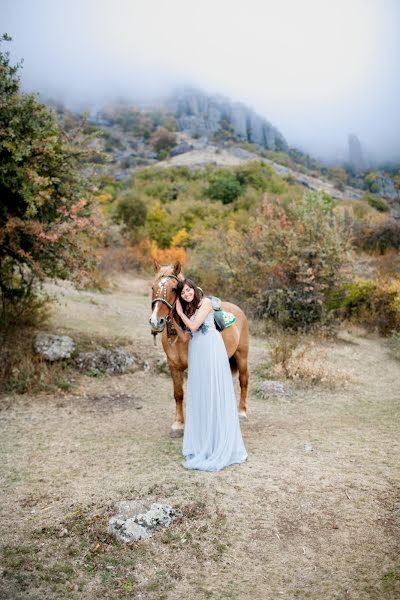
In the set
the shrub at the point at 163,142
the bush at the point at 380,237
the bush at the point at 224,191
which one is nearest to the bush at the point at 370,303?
the bush at the point at 380,237

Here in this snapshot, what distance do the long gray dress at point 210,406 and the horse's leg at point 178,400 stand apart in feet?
2.65

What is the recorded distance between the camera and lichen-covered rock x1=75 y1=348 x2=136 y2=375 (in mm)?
9188

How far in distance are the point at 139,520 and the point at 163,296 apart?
2.22 metres

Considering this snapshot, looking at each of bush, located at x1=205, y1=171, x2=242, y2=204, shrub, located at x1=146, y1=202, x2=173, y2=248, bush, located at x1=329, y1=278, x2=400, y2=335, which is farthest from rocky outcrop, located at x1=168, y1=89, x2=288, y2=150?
bush, located at x1=329, y1=278, x2=400, y2=335

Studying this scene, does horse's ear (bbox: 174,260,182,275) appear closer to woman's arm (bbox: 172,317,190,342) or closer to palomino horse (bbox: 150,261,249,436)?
palomino horse (bbox: 150,261,249,436)

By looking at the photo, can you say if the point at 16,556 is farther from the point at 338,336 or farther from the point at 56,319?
the point at 338,336

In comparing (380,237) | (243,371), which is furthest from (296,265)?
(380,237)

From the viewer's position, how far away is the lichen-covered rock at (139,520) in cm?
386

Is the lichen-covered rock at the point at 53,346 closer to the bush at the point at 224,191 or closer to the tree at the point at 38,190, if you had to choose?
the tree at the point at 38,190

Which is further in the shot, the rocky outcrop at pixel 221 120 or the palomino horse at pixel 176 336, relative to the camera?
the rocky outcrop at pixel 221 120

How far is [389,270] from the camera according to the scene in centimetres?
1850

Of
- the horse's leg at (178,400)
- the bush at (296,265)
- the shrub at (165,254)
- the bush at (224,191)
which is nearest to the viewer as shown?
the horse's leg at (178,400)

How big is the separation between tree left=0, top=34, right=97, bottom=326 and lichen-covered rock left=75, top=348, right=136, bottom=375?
5.98 feet

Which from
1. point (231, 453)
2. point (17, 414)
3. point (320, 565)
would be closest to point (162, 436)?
point (231, 453)
